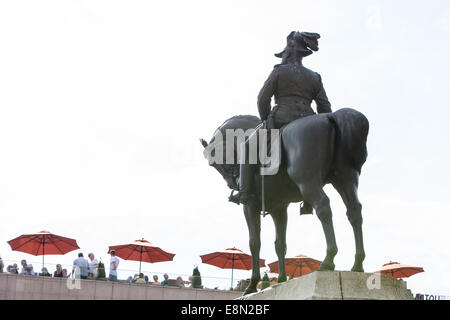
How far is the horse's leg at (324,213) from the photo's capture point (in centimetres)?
930

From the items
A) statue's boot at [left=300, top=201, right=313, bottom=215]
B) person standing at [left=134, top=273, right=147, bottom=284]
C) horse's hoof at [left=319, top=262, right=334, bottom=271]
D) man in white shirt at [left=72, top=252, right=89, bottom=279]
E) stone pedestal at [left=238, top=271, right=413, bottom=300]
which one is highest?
man in white shirt at [left=72, top=252, right=89, bottom=279]

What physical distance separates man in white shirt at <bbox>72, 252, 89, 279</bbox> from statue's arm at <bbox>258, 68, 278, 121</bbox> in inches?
622

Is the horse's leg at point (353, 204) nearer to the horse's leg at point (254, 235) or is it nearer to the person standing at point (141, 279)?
the horse's leg at point (254, 235)

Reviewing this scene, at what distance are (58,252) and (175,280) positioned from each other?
5.36m

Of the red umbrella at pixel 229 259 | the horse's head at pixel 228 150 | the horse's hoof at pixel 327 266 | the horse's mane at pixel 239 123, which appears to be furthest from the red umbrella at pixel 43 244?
the horse's hoof at pixel 327 266

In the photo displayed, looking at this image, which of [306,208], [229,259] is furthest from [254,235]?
[229,259]

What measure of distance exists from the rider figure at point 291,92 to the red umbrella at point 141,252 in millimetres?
20613

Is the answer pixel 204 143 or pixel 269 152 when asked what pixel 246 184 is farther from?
pixel 204 143

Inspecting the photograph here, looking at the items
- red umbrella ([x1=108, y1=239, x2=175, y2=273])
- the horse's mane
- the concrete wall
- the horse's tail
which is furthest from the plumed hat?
red umbrella ([x1=108, y1=239, x2=175, y2=273])

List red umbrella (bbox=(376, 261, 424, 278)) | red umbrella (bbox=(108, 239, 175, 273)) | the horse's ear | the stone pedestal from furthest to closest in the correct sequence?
red umbrella (bbox=(108, 239, 175, 273)) → red umbrella (bbox=(376, 261, 424, 278)) → the horse's ear → the stone pedestal

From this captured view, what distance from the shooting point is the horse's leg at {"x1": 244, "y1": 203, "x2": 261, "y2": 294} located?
11.6m

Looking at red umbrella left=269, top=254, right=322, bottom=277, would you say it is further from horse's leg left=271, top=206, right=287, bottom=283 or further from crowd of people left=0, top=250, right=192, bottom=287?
horse's leg left=271, top=206, right=287, bottom=283

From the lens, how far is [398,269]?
29.4 meters
